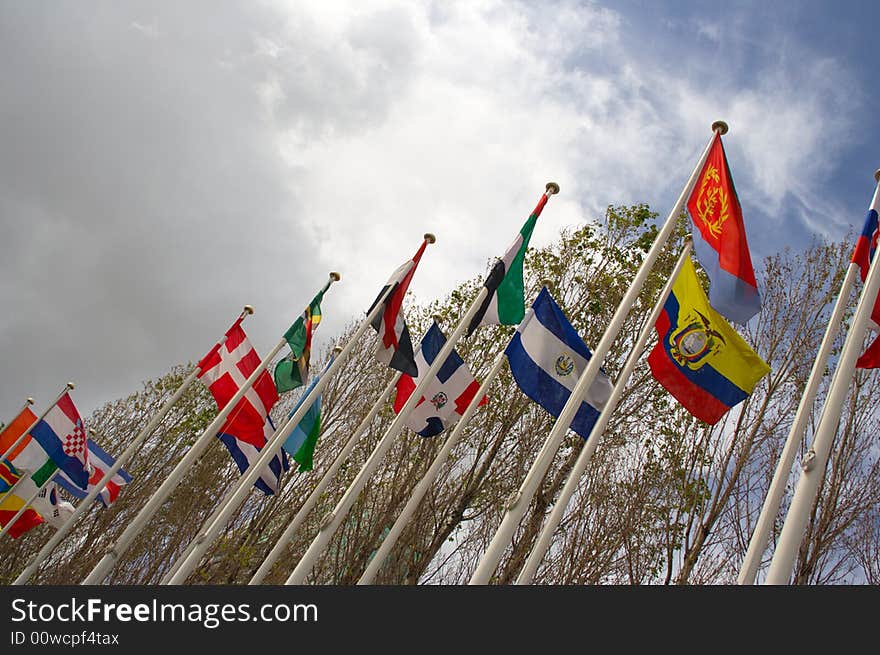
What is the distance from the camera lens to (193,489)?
19.2 metres

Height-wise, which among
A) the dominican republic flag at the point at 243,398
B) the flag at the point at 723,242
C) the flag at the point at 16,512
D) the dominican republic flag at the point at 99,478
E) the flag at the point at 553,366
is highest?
the flag at the point at 723,242

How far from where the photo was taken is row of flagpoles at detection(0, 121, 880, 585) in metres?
5.46

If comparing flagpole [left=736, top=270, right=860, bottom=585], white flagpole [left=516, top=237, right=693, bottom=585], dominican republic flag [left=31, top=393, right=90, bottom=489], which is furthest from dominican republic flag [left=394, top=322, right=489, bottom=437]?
dominican republic flag [left=31, top=393, right=90, bottom=489]

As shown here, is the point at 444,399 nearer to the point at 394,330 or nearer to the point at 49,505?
the point at 394,330

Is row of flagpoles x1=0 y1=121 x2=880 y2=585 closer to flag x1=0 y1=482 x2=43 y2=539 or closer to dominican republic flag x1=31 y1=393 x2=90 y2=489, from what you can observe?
dominican republic flag x1=31 y1=393 x2=90 y2=489

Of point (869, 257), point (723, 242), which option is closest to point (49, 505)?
point (723, 242)

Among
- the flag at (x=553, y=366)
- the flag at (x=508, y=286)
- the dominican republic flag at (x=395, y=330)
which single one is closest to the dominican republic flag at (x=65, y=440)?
the dominican republic flag at (x=395, y=330)

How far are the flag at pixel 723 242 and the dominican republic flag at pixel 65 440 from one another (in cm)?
1183

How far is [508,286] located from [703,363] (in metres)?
3.18

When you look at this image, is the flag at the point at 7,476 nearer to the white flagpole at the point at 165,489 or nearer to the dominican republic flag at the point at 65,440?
the dominican republic flag at the point at 65,440

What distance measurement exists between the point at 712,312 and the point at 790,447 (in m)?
1.93

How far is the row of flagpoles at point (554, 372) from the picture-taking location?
5465mm

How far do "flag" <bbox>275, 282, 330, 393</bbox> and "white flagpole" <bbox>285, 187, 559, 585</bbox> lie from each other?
229 centimetres

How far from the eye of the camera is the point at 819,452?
486cm
